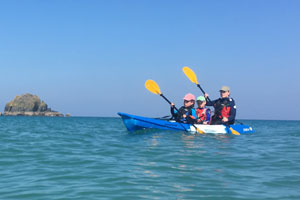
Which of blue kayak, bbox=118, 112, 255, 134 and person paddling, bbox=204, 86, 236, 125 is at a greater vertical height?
person paddling, bbox=204, 86, 236, 125

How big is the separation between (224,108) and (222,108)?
0.28 feet

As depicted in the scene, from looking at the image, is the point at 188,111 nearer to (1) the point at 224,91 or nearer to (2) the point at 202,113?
(2) the point at 202,113

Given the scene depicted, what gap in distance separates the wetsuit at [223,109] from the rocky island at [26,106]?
107146 millimetres

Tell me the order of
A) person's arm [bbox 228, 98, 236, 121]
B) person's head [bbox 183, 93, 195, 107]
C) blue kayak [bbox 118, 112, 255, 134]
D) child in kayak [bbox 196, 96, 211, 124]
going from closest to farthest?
blue kayak [bbox 118, 112, 255, 134] → person's head [bbox 183, 93, 195, 107] → child in kayak [bbox 196, 96, 211, 124] → person's arm [bbox 228, 98, 236, 121]

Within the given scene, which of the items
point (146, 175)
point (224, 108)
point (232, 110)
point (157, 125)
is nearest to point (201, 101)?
point (224, 108)

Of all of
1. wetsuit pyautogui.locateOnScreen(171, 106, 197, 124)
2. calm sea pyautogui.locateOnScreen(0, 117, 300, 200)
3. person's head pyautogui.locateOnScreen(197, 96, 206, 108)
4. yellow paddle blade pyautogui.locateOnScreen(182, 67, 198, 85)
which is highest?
yellow paddle blade pyautogui.locateOnScreen(182, 67, 198, 85)

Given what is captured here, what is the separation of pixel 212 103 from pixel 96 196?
10.9 metres

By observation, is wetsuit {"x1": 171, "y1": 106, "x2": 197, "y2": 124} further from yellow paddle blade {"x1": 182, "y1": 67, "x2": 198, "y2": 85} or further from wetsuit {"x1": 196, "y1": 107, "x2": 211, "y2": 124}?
yellow paddle blade {"x1": 182, "y1": 67, "x2": 198, "y2": 85}

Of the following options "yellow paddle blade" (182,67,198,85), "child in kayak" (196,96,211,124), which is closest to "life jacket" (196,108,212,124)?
"child in kayak" (196,96,211,124)

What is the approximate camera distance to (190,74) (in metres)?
16.7

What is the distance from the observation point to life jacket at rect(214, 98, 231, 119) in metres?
13.8

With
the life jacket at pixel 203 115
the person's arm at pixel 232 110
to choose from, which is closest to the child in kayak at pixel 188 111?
the life jacket at pixel 203 115

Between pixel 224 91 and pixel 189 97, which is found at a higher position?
pixel 224 91

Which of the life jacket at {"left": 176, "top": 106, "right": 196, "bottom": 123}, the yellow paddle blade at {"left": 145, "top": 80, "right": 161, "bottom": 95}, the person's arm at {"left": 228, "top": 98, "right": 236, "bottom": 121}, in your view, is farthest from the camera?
the yellow paddle blade at {"left": 145, "top": 80, "right": 161, "bottom": 95}
